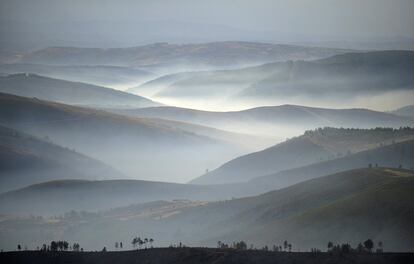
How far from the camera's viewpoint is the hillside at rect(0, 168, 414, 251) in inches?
3346

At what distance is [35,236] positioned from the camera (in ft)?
388

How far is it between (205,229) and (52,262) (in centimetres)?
5364

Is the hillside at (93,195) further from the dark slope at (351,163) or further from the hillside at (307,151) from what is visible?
the hillside at (307,151)

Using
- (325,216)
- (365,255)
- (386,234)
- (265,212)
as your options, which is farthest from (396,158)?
(365,255)

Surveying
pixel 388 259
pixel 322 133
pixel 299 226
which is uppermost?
pixel 322 133

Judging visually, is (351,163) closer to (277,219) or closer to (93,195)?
(93,195)

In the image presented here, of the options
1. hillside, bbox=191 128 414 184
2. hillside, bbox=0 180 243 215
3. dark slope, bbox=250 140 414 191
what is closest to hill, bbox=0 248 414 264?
hillside, bbox=0 180 243 215

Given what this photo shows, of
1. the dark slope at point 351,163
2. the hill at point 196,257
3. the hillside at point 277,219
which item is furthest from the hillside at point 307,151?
the hill at point 196,257

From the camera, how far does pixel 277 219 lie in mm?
105062

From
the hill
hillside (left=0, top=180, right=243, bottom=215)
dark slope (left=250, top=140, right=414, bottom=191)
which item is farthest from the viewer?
hillside (left=0, top=180, right=243, bottom=215)

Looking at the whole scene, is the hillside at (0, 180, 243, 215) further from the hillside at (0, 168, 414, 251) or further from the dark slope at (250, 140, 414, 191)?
the hillside at (0, 168, 414, 251)

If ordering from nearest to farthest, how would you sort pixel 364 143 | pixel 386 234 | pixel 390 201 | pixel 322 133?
pixel 386 234, pixel 390 201, pixel 364 143, pixel 322 133

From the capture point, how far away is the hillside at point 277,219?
279ft

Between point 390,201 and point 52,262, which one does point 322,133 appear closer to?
point 390,201
